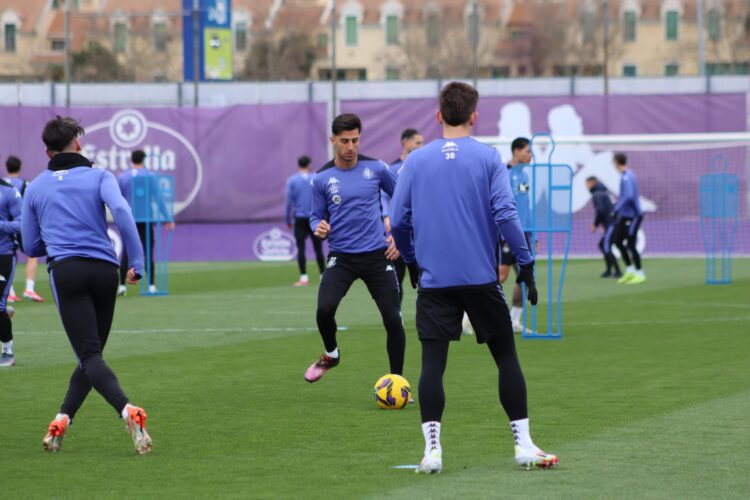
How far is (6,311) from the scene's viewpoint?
1284cm

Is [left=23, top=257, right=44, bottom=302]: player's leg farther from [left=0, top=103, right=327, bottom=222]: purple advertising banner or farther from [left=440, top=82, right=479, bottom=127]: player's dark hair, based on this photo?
[left=440, top=82, right=479, bottom=127]: player's dark hair

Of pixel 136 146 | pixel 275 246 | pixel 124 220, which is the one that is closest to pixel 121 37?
pixel 136 146

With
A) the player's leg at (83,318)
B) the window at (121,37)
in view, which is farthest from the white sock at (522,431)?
the window at (121,37)

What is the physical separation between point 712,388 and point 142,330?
759cm

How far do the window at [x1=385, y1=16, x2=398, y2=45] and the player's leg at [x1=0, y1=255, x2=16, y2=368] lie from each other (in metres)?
73.5

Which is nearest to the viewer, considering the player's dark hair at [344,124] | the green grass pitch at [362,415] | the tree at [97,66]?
the green grass pitch at [362,415]

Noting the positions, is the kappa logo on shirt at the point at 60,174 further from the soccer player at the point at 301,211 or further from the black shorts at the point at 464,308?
the soccer player at the point at 301,211

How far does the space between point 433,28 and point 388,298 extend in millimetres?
68618

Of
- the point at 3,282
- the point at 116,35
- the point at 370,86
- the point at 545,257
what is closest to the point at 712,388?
the point at 3,282

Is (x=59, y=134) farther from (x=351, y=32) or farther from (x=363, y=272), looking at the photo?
(x=351, y=32)

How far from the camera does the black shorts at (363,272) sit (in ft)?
35.9

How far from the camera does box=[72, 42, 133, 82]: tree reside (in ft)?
234

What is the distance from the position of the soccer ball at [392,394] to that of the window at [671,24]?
72720mm

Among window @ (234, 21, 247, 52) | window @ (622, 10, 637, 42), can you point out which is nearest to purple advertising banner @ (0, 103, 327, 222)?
window @ (234, 21, 247, 52)
